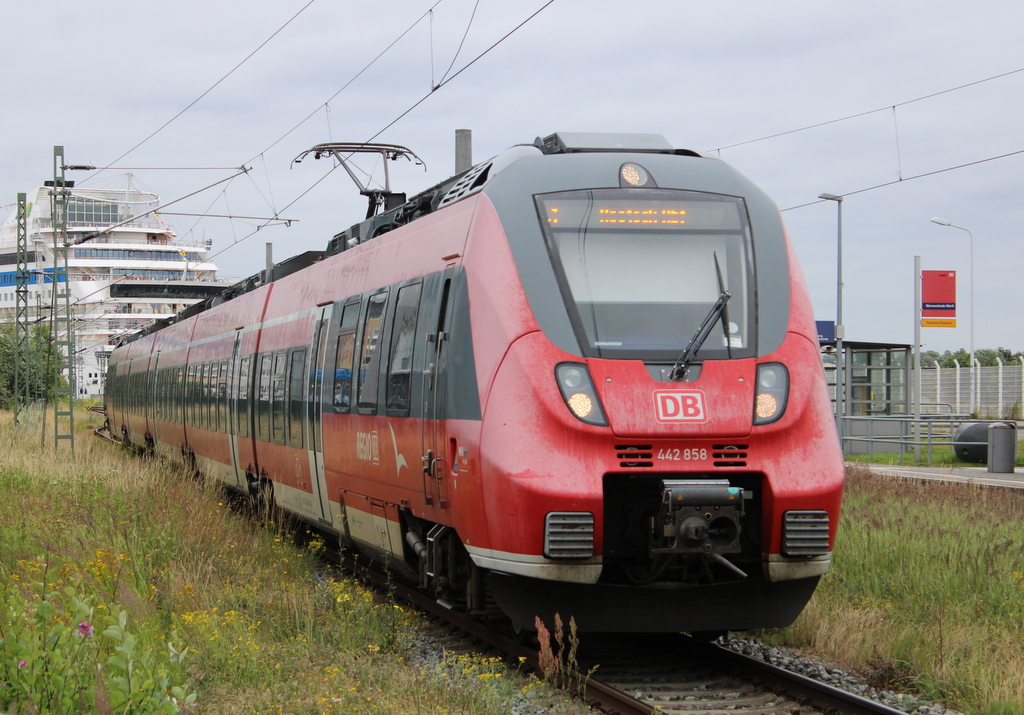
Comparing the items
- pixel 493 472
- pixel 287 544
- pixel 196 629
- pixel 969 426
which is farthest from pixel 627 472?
pixel 969 426

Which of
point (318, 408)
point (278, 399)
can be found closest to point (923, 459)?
point (278, 399)

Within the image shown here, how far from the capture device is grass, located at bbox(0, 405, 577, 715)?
4660mm

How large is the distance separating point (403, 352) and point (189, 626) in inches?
97.7

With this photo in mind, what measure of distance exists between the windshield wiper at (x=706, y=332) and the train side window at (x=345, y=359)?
3953 mm

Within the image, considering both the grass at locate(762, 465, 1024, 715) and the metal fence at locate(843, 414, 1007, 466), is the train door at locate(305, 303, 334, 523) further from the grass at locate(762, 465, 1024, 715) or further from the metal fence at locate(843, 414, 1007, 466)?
the metal fence at locate(843, 414, 1007, 466)

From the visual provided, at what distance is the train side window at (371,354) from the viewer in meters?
9.04

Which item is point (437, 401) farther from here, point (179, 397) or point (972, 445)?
point (972, 445)

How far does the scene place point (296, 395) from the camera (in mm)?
11859

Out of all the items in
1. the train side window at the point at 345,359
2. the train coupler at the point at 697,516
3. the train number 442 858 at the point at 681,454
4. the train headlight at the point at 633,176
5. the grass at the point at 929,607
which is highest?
the train headlight at the point at 633,176

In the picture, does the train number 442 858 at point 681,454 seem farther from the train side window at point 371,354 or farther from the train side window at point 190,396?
the train side window at point 190,396

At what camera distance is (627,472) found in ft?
20.8

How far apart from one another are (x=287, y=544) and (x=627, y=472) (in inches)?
234

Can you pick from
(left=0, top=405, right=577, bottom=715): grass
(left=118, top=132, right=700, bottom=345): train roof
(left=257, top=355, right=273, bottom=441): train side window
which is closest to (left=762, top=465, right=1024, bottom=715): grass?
(left=0, top=405, right=577, bottom=715): grass

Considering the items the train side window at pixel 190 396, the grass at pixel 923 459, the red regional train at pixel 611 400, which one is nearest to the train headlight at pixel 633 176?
the red regional train at pixel 611 400
